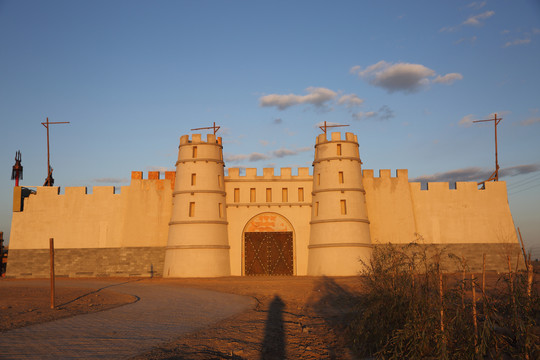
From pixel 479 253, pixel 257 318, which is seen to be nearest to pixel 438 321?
pixel 257 318

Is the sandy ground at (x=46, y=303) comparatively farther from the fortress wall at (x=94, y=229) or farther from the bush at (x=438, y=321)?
the fortress wall at (x=94, y=229)

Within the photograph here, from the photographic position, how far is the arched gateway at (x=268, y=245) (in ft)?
103

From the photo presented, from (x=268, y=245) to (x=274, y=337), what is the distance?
19757 mm

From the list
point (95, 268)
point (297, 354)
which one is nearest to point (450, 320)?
point (297, 354)

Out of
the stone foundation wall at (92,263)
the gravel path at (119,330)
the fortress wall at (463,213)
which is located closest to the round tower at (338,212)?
the fortress wall at (463,213)

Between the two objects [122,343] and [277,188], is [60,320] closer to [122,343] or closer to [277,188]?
[122,343]

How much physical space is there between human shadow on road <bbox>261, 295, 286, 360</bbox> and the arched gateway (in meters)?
14.8

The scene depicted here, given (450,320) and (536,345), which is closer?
(536,345)

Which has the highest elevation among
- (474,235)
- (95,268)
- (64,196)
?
(64,196)

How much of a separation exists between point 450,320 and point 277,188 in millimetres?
23452

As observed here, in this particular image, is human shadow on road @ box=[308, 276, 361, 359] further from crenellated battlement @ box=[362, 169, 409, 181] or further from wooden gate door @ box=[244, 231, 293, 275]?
crenellated battlement @ box=[362, 169, 409, 181]

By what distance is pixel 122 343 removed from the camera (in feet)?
32.5

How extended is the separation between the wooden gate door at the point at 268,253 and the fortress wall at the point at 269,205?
1.45 ft

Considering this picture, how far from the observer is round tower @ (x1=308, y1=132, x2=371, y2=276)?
29.6 m
